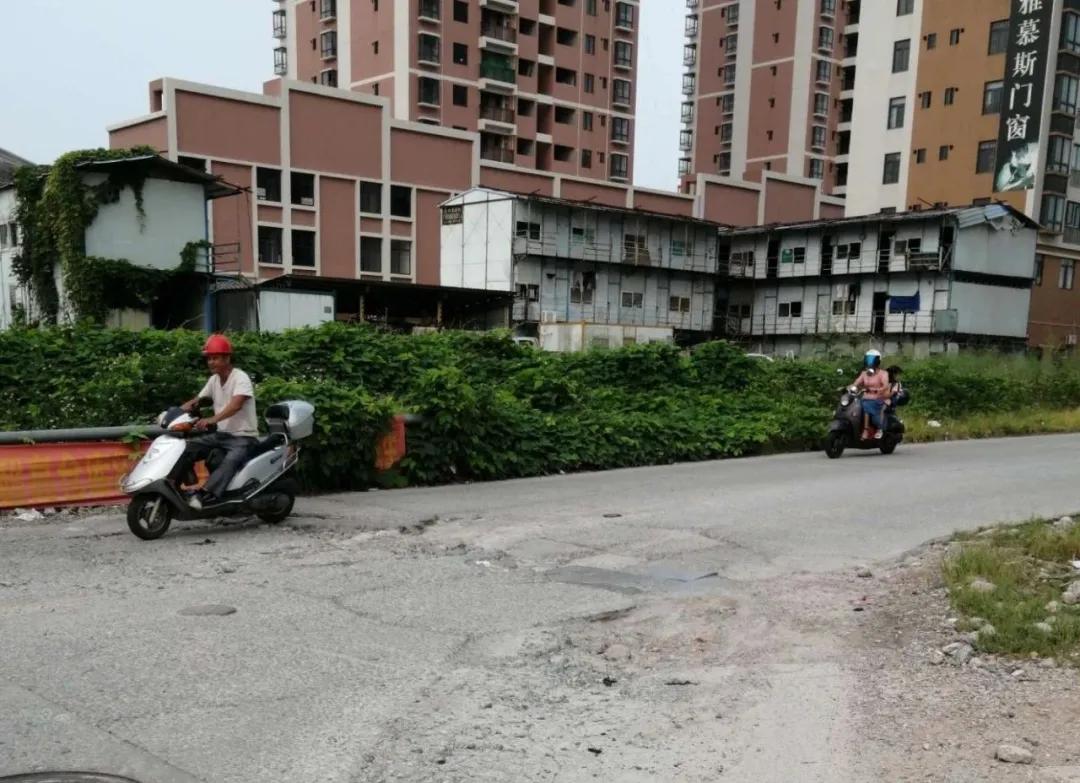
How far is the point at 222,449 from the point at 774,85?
277 feet

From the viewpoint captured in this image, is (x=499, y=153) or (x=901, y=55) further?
(x=499, y=153)

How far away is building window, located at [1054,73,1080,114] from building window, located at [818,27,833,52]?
105 ft

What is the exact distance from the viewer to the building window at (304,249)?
173ft

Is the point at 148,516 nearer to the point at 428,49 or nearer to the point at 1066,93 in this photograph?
the point at 1066,93

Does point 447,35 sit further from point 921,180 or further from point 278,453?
point 278,453

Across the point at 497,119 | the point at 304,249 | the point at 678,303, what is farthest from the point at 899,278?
the point at 497,119

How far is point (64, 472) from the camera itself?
9.01 meters

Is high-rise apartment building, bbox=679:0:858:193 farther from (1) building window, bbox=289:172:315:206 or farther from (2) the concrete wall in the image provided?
(2) the concrete wall

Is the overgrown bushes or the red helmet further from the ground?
the red helmet

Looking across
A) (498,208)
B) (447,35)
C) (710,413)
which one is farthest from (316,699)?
(447,35)

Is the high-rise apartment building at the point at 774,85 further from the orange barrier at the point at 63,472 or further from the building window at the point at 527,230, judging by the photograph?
the orange barrier at the point at 63,472

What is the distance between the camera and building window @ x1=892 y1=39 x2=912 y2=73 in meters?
58.9

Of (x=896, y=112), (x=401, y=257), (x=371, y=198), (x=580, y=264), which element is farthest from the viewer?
(x=896, y=112)

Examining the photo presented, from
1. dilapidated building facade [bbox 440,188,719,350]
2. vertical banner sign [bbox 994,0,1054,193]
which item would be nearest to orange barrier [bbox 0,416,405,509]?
dilapidated building facade [bbox 440,188,719,350]
